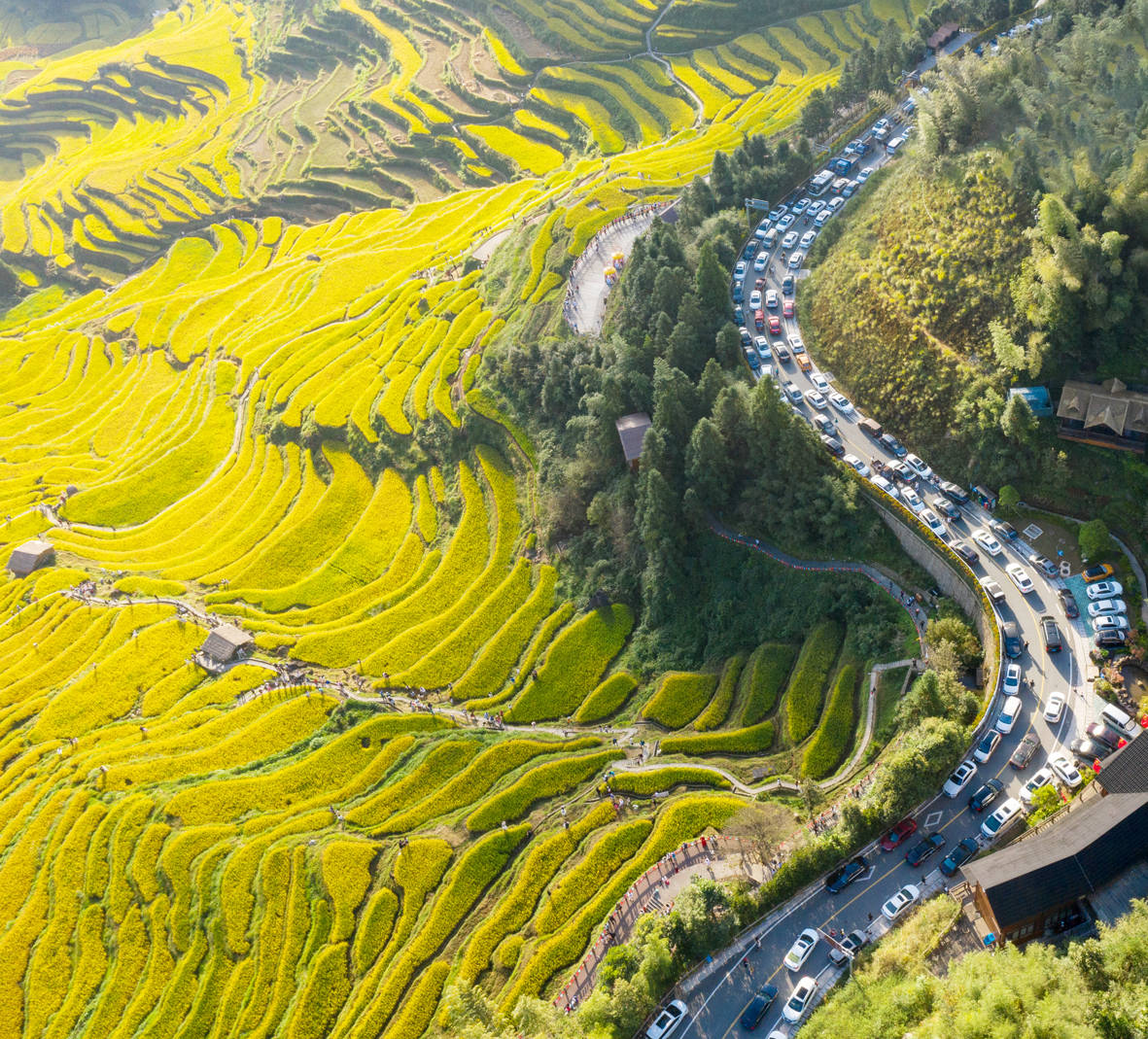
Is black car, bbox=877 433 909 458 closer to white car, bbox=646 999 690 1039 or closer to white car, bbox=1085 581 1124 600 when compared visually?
white car, bbox=1085 581 1124 600

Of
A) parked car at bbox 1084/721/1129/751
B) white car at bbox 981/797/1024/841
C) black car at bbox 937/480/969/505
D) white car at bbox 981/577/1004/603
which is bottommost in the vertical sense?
white car at bbox 981/797/1024/841

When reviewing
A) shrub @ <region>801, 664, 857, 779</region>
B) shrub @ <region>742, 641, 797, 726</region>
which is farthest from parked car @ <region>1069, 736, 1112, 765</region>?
shrub @ <region>742, 641, 797, 726</region>

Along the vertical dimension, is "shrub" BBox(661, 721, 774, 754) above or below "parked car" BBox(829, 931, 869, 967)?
below

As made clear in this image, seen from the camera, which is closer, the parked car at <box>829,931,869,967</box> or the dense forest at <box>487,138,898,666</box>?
the parked car at <box>829,931,869,967</box>

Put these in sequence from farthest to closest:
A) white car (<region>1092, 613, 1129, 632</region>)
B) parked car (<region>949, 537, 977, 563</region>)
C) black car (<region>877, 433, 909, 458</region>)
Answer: black car (<region>877, 433, 909, 458</region>) < parked car (<region>949, 537, 977, 563</region>) < white car (<region>1092, 613, 1129, 632</region>)

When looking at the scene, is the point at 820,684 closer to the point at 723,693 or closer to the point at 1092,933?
the point at 723,693
